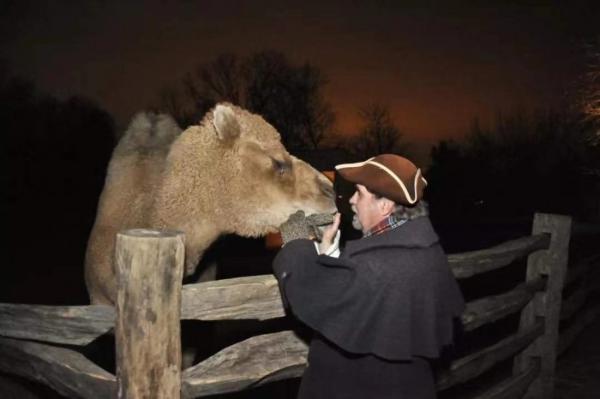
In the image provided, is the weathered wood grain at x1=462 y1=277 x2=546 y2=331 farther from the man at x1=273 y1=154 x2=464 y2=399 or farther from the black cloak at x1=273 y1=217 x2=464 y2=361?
the black cloak at x1=273 y1=217 x2=464 y2=361

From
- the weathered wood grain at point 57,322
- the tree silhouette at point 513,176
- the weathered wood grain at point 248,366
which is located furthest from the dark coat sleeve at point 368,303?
the tree silhouette at point 513,176

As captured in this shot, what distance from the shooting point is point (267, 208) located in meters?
4.61

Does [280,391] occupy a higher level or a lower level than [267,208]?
lower

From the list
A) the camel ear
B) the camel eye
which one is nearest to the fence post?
the camel eye

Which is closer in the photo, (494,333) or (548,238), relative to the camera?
(548,238)

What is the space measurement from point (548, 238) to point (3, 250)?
62.6 ft

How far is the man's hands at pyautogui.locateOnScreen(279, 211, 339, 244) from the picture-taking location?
356cm

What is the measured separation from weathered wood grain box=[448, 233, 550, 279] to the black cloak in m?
1.82

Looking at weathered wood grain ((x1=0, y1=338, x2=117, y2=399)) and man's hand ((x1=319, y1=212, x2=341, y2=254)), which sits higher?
man's hand ((x1=319, y1=212, x2=341, y2=254))

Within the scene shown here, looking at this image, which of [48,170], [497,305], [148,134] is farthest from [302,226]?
[48,170]

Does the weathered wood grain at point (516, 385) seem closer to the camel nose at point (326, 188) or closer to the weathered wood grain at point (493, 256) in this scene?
the weathered wood grain at point (493, 256)

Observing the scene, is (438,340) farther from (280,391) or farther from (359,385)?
(280,391)

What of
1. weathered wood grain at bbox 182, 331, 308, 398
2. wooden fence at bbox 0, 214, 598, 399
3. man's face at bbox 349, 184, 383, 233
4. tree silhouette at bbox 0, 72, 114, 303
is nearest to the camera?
wooden fence at bbox 0, 214, 598, 399

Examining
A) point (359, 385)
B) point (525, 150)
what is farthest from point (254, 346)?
point (525, 150)
